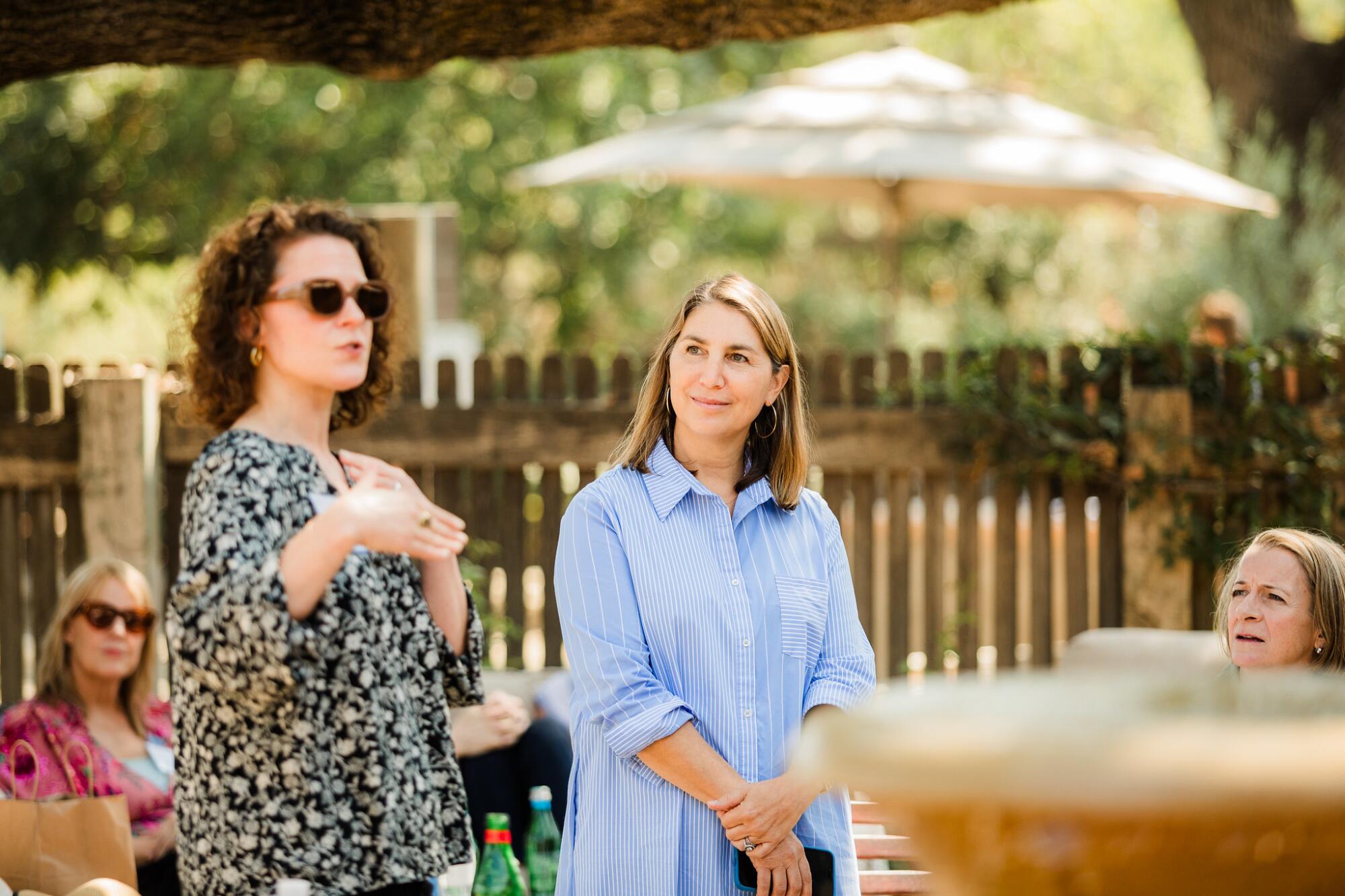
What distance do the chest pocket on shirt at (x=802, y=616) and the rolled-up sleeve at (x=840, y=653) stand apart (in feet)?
0.09

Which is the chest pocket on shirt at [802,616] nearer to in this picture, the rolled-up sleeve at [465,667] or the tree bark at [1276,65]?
the rolled-up sleeve at [465,667]

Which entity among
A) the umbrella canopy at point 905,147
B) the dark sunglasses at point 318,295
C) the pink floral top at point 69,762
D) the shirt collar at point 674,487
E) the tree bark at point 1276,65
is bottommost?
the pink floral top at point 69,762

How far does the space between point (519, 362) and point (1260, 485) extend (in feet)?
9.72

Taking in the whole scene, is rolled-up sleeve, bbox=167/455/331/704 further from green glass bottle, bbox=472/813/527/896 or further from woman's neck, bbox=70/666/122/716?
woman's neck, bbox=70/666/122/716

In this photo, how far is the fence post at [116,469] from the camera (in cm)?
524

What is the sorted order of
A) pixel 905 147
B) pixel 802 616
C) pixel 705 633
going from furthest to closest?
pixel 905 147, pixel 802 616, pixel 705 633

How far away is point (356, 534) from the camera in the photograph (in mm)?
2061

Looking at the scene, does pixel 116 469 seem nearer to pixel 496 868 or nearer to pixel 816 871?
pixel 496 868

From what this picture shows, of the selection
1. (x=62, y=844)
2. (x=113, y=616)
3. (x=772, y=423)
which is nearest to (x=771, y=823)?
(x=772, y=423)

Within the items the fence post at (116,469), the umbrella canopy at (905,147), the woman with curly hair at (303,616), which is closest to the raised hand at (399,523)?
the woman with curly hair at (303,616)

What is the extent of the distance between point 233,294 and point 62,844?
1.22 metres

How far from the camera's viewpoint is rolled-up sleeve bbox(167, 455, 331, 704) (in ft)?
6.95

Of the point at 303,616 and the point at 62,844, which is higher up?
the point at 303,616

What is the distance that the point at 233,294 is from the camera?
2.53 m
